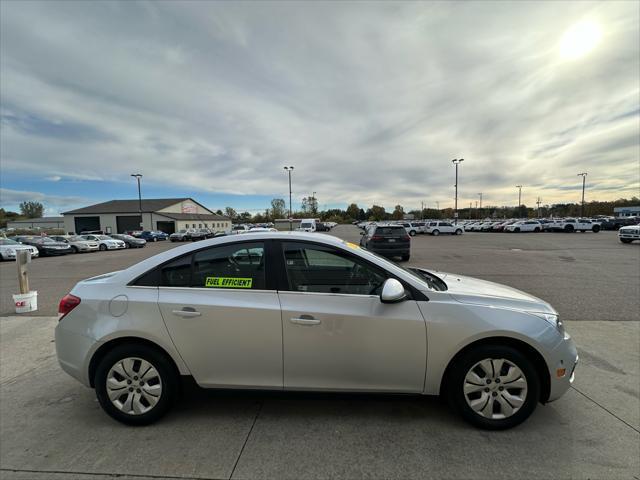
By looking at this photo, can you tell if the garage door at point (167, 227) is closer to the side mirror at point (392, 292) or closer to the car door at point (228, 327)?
the car door at point (228, 327)

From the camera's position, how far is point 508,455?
7.61 feet

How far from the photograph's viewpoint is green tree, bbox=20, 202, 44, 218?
125 metres

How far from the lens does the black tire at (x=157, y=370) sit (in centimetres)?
265

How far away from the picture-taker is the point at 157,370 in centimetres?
266

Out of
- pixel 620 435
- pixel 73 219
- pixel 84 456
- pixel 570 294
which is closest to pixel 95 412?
pixel 84 456

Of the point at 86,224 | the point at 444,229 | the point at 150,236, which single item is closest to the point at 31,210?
the point at 86,224

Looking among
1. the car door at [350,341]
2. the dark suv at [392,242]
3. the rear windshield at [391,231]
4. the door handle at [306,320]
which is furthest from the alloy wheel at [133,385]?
the rear windshield at [391,231]

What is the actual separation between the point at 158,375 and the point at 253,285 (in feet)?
3.61

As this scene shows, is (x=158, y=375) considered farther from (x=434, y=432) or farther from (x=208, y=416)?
(x=434, y=432)

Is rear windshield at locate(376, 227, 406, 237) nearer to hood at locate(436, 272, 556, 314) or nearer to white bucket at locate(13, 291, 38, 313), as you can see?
hood at locate(436, 272, 556, 314)

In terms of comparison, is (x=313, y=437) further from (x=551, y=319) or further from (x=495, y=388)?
(x=551, y=319)

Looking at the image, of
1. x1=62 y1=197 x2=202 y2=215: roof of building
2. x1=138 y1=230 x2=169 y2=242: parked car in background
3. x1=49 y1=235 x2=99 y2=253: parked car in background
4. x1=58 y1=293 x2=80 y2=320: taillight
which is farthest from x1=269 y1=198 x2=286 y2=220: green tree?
x1=58 y1=293 x2=80 y2=320: taillight

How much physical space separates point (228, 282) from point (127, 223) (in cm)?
7146

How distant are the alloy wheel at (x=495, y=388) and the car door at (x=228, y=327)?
160 cm
